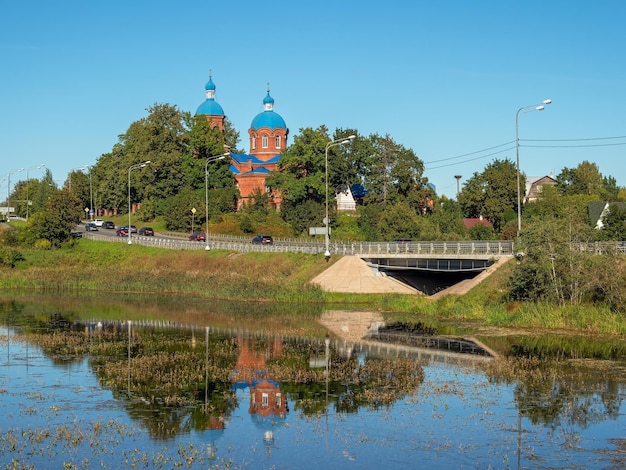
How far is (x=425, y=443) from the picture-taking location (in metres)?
24.7

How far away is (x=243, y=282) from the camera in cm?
6919

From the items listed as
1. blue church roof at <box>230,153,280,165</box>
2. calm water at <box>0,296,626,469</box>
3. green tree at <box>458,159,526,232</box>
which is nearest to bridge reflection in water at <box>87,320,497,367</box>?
calm water at <box>0,296,626,469</box>

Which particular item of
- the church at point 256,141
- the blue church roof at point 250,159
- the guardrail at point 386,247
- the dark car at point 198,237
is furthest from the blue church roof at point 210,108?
the guardrail at point 386,247

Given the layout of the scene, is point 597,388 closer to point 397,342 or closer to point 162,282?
point 397,342

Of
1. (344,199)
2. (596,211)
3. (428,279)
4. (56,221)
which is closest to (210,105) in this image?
(344,199)

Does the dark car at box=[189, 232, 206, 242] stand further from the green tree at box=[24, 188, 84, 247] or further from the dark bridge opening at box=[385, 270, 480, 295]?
the dark bridge opening at box=[385, 270, 480, 295]

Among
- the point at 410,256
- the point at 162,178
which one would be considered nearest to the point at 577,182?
the point at 162,178

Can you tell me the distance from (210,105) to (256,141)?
352 inches

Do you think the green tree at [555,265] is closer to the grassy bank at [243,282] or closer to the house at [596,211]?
the grassy bank at [243,282]

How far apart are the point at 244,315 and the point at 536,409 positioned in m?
31.2

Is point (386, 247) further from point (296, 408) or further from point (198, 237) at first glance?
point (296, 408)

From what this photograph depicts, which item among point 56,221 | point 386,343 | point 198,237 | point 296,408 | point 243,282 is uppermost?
point 56,221

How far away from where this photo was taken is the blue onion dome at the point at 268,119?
128125mm

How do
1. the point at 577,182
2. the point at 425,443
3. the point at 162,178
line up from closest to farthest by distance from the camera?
the point at 425,443 → the point at 162,178 → the point at 577,182
